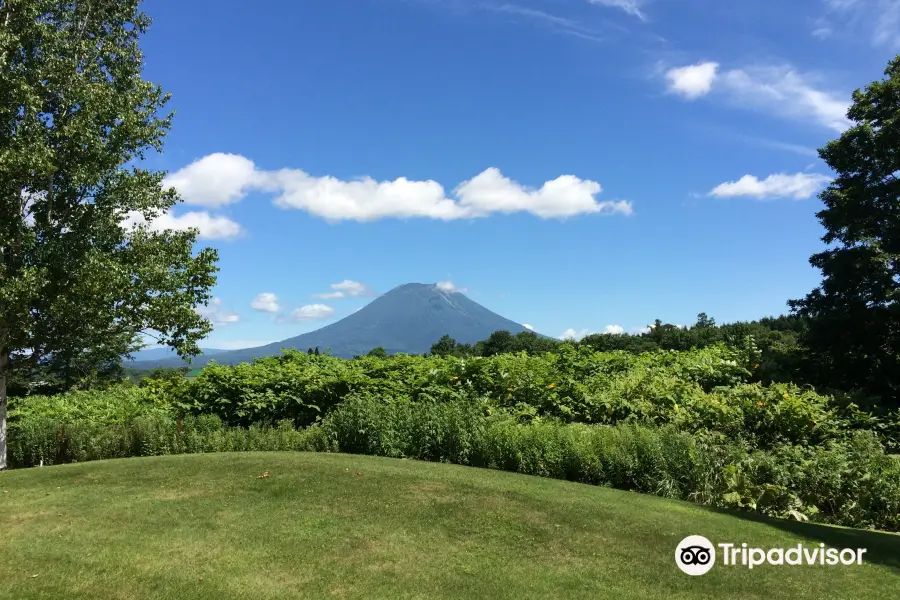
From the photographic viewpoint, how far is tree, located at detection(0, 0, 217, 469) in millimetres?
9906

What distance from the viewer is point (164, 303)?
35.9 ft

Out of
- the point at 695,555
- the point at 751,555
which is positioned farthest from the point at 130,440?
the point at 751,555

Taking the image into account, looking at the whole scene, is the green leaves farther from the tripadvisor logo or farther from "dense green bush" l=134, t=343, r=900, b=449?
the tripadvisor logo

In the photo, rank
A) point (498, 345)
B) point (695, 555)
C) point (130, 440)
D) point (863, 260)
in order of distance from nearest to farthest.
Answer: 1. point (695, 555)
2. point (130, 440)
3. point (863, 260)
4. point (498, 345)

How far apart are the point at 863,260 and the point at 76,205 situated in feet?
59.1

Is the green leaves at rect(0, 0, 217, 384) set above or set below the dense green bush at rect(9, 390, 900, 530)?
above

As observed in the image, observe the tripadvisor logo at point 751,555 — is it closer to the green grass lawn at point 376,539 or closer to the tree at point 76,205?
the green grass lawn at point 376,539

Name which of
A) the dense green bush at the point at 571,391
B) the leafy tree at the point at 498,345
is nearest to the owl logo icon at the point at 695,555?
the dense green bush at the point at 571,391

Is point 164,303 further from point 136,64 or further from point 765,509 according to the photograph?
point 765,509

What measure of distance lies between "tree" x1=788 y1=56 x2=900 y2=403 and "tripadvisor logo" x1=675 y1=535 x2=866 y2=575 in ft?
33.5

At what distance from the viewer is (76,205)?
35.6ft

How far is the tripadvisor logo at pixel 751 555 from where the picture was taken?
5.59 metres

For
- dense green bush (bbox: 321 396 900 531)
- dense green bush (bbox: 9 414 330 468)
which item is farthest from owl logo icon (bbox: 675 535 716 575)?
dense green bush (bbox: 9 414 330 468)

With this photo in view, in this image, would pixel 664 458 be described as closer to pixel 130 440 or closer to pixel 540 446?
pixel 540 446
